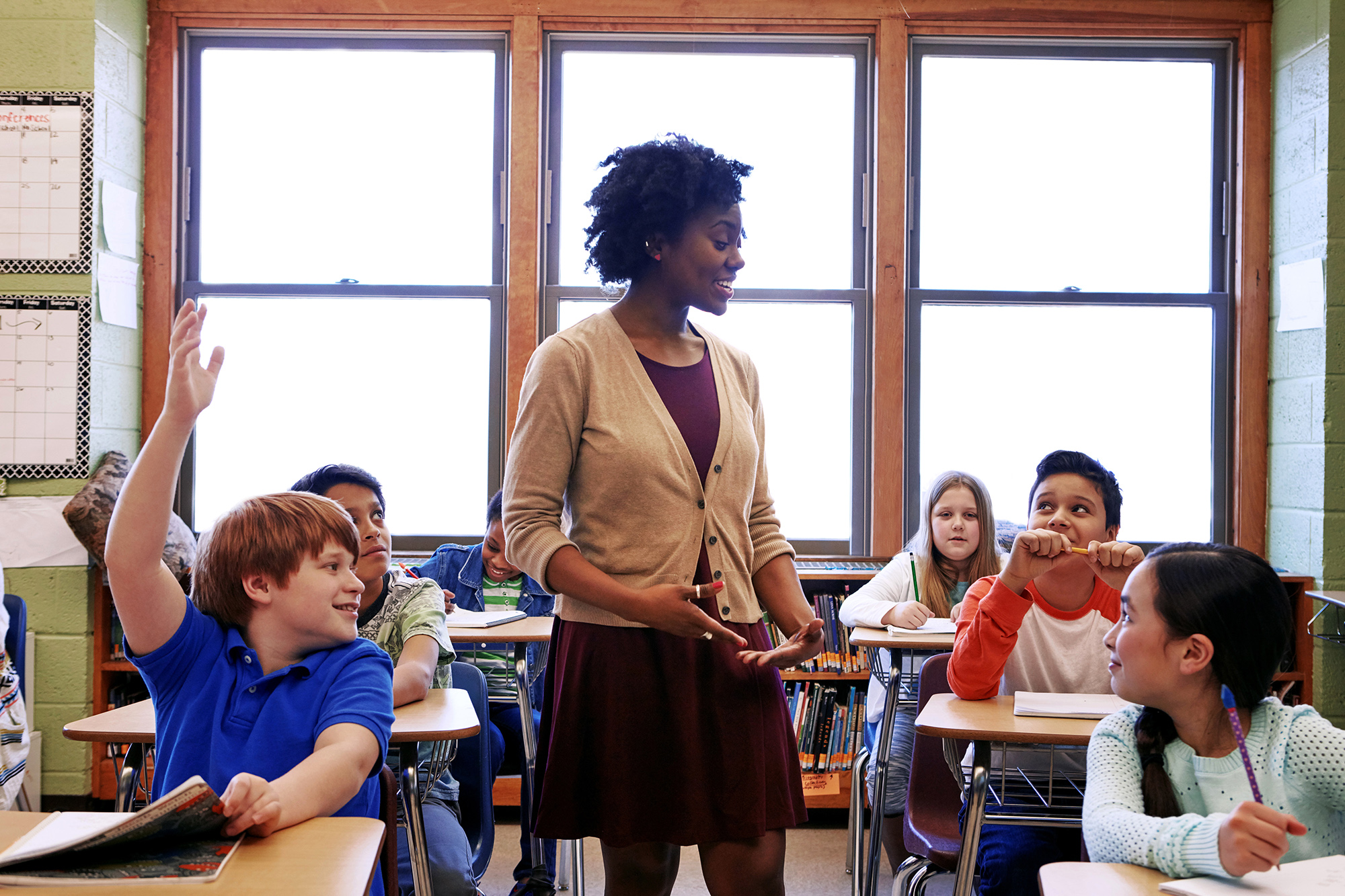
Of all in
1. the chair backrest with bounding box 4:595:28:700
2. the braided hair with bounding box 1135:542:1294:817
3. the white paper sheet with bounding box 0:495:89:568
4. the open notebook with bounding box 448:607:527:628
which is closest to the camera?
the braided hair with bounding box 1135:542:1294:817

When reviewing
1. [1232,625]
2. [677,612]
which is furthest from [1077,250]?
[677,612]

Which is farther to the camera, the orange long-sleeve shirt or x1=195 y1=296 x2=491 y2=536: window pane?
x1=195 y1=296 x2=491 y2=536: window pane

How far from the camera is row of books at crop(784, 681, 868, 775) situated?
3373 millimetres

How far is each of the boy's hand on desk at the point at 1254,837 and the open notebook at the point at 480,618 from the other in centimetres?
203

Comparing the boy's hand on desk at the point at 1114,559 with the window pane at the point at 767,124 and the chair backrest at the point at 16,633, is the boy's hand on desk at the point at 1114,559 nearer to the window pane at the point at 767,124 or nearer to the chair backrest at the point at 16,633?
the window pane at the point at 767,124

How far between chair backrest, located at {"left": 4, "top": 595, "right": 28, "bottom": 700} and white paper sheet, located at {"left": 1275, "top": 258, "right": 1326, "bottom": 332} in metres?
3.97

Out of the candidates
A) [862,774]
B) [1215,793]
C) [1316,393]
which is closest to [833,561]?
[862,774]

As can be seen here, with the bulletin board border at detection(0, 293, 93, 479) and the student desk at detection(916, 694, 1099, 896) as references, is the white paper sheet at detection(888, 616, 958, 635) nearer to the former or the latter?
the student desk at detection(916, 694, 1099, 896)

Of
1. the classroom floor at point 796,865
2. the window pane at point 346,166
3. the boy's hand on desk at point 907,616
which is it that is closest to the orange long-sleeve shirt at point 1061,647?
the boy's hand on desk at point 907,616

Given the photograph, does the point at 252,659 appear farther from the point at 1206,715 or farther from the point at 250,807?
Result: the point at 1206,715

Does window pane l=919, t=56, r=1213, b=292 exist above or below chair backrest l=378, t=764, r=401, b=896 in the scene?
above

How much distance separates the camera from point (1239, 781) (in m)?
1.19

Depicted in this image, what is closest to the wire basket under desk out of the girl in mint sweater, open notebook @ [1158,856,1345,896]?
the girl in mint sweater

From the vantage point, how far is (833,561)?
368cm
